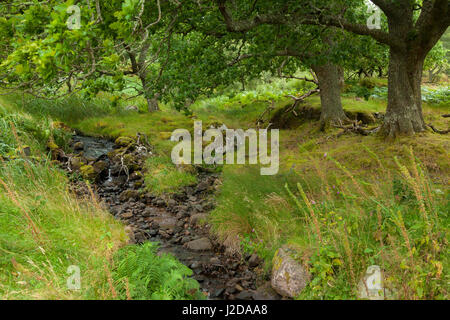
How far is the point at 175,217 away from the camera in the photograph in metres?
6.02

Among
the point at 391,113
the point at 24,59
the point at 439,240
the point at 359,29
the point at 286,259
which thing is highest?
the point at 359,29

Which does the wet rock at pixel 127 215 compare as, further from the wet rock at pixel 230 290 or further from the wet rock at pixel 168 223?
the wet rock at pixel 230 290

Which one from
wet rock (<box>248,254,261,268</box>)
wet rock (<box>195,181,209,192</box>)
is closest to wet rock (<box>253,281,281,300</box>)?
wet rock (<box>248,254,261,268</box>)

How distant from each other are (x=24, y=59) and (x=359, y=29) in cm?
531

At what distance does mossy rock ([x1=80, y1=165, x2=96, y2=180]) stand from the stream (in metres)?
0.12

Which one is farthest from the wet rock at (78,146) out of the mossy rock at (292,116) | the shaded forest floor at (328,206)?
the mossy rock at (292,116)

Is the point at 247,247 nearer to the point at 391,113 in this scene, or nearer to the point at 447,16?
the point at 391,113

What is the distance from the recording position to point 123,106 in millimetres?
14781

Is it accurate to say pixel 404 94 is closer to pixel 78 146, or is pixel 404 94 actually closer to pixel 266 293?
pixel 266 293

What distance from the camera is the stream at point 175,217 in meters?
4.00

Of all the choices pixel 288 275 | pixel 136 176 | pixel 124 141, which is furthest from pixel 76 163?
pixel 288 275

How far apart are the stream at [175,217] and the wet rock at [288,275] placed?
153 mm

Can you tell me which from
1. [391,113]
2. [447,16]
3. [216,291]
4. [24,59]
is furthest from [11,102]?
[447,16]

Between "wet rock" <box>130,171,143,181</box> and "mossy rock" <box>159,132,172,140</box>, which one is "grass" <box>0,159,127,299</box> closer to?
"wet rock" <box>130,171,143,181</box>
